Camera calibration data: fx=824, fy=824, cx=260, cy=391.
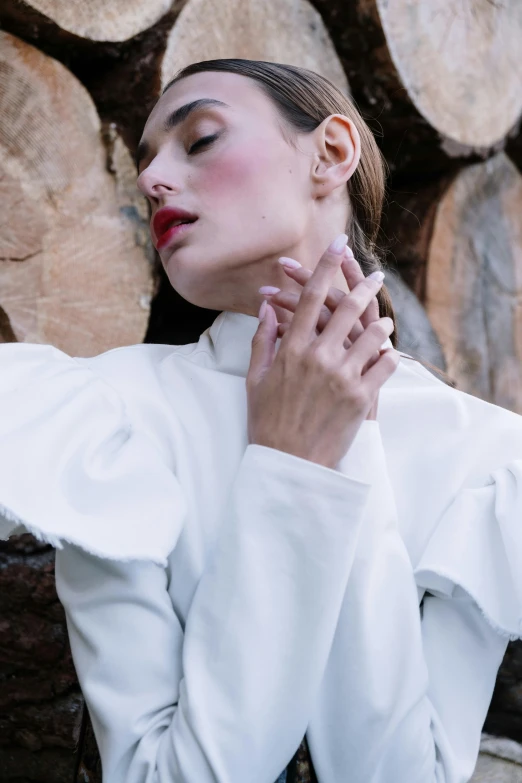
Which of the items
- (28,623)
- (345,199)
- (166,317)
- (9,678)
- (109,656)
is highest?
(345,199)

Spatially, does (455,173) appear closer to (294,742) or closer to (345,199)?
(345,199)

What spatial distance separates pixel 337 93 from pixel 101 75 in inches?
19.9

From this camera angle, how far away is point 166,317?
5.51ft

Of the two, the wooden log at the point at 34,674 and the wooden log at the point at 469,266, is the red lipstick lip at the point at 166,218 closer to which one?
the wooden log at the point at 34,674

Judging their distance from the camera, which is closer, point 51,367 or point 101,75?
point 51,367

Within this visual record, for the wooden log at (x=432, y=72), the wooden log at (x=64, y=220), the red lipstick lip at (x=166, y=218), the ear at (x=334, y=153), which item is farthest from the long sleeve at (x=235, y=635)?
the wooden log at (x=432, y=72)

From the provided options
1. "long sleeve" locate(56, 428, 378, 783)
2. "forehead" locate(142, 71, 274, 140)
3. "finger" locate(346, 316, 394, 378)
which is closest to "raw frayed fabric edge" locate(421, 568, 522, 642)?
"long sleeve" locate(56, 428, 378, 783)

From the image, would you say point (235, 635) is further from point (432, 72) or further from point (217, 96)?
point (432, 72)

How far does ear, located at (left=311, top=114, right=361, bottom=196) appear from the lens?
109cm

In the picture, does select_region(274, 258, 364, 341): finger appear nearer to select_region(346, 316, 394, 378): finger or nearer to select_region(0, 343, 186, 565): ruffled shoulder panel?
select_region(346, 316, 394, 378): finger

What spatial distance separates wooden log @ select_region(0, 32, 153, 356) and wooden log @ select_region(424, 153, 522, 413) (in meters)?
0.84

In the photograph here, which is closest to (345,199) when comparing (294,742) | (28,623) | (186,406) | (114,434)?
(186,406)

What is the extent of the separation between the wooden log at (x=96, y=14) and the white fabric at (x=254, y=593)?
671 mm

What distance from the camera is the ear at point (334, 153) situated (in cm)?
109
